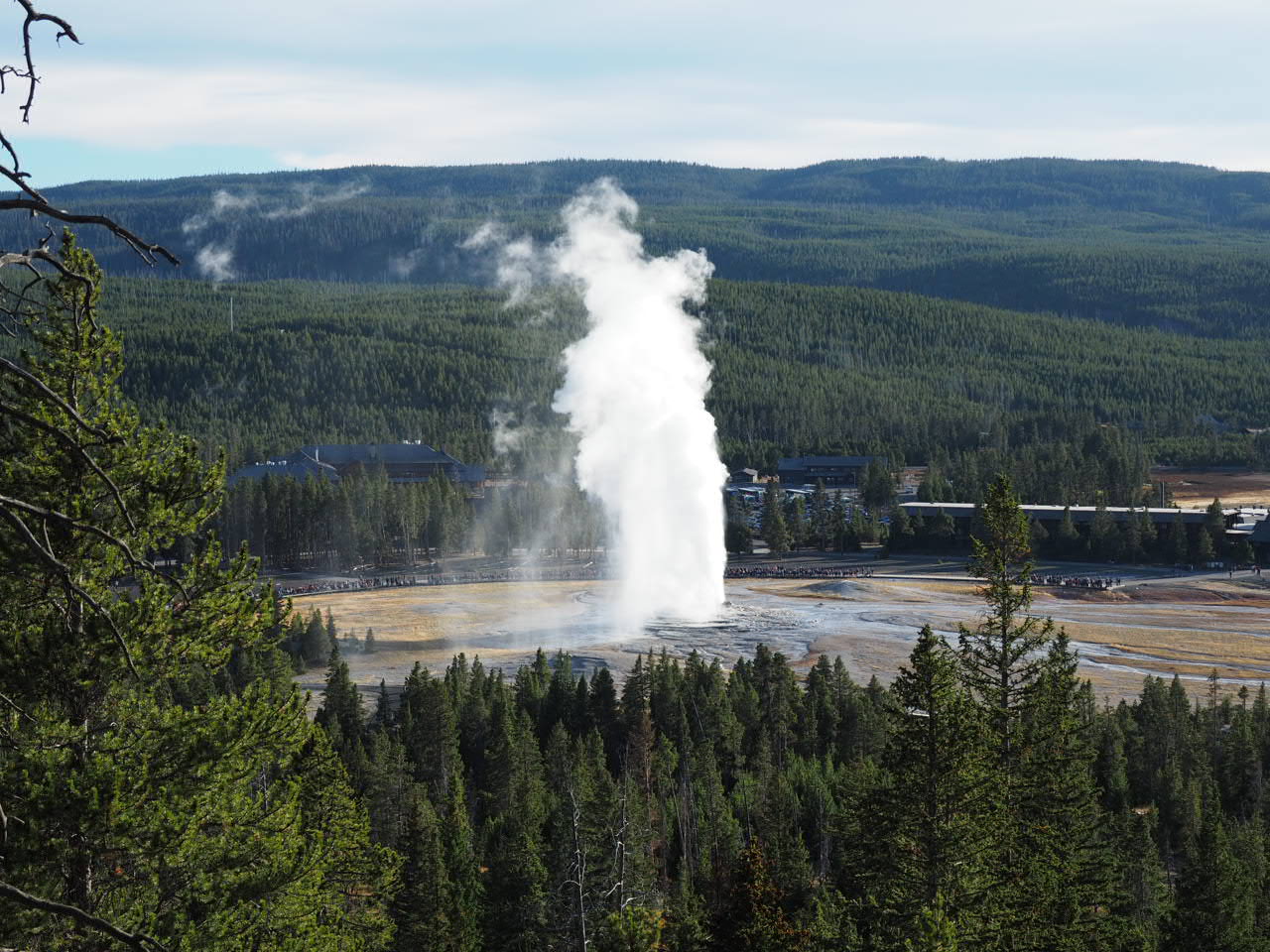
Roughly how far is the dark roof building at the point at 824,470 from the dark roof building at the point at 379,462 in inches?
1408

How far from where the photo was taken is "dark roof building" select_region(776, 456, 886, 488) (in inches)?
6447

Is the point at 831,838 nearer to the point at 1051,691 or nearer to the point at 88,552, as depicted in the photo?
the point at 1051,691

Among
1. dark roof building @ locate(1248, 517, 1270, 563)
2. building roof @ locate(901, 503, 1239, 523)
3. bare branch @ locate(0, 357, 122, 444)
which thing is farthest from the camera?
building roof @ locate(901, 503, 1239, 523)

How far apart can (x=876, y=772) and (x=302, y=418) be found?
168147 mm

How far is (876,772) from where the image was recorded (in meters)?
37.0

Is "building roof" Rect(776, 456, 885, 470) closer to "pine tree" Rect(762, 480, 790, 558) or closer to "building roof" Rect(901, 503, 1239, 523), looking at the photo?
"building roof" Rect(901, 503, 1239, 523)

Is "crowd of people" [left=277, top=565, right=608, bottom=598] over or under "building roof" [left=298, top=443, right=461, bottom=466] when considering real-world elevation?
under

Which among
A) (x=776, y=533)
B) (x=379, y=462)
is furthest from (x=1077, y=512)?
(x=379, y=462)

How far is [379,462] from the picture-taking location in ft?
502

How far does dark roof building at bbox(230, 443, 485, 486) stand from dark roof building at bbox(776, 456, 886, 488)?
35767 mm

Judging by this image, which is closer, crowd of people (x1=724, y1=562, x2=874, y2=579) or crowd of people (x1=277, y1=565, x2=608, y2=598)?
crowd of people (x1=277, y1=565, x2=608, y2=598)

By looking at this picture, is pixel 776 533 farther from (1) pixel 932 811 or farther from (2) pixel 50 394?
(2) pixel 50 394

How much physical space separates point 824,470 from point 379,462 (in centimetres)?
5089

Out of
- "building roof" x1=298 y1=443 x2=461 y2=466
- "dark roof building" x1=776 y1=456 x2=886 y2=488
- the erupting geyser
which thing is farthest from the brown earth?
"building roof" x1=298 y1=443 x2=461 y2=466
